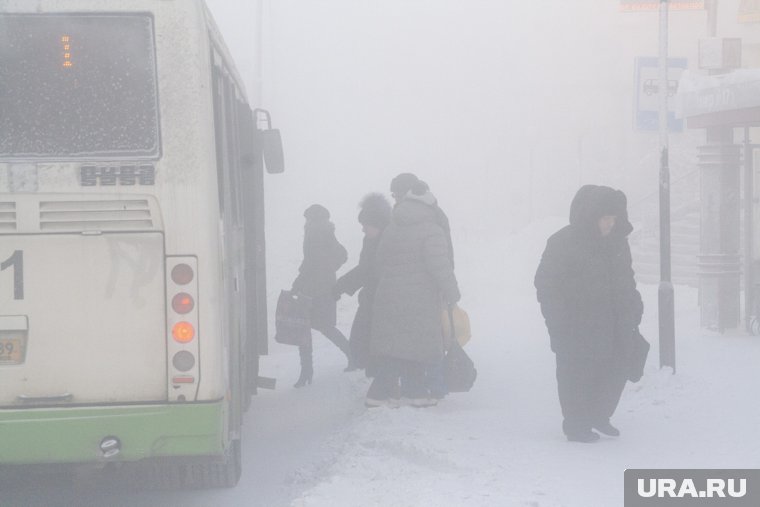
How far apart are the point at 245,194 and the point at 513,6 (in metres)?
76.8

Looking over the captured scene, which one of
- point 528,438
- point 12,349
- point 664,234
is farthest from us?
point 664,234

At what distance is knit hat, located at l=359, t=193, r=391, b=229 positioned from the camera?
1098 centimetres

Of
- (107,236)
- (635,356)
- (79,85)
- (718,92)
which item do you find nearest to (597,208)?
(635,356)

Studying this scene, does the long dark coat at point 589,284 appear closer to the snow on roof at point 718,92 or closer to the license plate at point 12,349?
the license plate at point 12,349

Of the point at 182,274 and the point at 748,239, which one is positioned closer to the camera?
the point at 182,274

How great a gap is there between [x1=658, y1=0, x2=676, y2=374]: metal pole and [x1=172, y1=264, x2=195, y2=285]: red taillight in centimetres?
598

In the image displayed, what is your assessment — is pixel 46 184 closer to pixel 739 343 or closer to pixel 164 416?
pixel 164 416

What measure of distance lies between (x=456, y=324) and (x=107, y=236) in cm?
462

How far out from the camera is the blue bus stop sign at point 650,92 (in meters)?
12.3

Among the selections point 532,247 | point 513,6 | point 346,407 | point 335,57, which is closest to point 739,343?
point 346,407

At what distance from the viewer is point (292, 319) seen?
40.9 feet

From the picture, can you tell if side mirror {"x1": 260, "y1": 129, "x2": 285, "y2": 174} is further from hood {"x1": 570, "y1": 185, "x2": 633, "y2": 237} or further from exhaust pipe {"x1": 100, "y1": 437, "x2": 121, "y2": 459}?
exhaust pipe {"x1": 100, "y1": 437, "x2": 121, "y2": 459}

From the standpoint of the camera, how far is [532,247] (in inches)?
1510

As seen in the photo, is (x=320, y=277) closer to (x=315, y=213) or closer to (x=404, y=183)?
(x=315, y=213)
